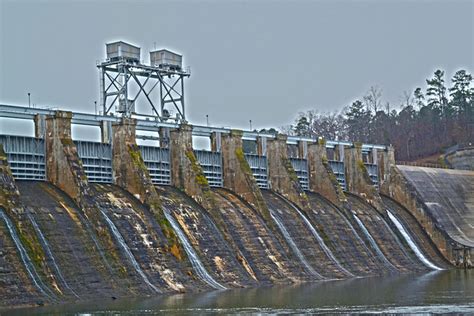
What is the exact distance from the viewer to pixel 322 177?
74062mm

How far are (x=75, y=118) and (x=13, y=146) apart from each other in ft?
17.7

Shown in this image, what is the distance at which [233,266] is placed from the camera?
5425 cm

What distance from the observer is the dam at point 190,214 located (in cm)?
4578

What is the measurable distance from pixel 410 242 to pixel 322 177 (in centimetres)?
787

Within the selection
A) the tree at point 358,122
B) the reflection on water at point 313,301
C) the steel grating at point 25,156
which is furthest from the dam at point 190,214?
the tree at point 358,122

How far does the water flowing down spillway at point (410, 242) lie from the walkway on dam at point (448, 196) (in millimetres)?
3070

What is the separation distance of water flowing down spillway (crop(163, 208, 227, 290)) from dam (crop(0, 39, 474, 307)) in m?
0.08

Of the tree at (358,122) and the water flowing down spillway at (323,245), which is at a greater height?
the tree at (358,122)

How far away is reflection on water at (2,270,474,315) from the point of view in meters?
39.6

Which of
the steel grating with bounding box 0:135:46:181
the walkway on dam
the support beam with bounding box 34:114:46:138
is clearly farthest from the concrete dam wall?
the walkway on dam

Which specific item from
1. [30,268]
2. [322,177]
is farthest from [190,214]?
[322,177]

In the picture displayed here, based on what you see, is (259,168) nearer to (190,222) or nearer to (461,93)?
(190,222)

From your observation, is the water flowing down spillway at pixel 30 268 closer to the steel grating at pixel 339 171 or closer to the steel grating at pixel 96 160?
the steel grating at pixel 96 160

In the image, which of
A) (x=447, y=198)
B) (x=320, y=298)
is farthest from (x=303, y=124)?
(x=320, y=298)
